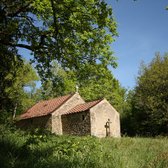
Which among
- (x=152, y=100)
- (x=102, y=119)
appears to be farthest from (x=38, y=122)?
(x=152, y=100)

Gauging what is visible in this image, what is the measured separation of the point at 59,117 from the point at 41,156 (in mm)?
35241

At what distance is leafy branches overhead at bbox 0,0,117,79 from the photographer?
17.2m

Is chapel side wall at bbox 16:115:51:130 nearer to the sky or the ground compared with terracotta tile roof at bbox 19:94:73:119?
nearer to the ground

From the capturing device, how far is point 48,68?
822 inches

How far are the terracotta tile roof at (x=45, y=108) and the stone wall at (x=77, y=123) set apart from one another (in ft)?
6.43

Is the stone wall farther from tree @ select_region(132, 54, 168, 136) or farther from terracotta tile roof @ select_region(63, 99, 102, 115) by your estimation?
tree @ select_region(132, 54, 168, 136)

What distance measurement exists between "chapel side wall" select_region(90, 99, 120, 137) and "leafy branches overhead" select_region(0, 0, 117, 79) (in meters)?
22.5

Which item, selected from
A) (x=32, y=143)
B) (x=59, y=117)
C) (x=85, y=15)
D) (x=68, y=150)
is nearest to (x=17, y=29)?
(x=85, y=15)

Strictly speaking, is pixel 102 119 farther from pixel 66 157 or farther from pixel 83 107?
pixel 66 157

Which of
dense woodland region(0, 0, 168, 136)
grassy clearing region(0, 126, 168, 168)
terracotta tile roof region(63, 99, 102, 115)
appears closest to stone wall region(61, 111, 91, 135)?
terracotta tile roof region(63, 99, 102, 115)

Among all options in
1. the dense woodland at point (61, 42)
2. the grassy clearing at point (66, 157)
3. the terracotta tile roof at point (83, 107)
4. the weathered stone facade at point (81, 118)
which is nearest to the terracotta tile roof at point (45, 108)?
the weathered stone facade at point (81, 118)

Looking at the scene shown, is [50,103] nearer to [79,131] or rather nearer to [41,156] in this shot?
[79,131]

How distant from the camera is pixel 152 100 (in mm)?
45938

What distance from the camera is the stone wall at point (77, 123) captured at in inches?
1688
